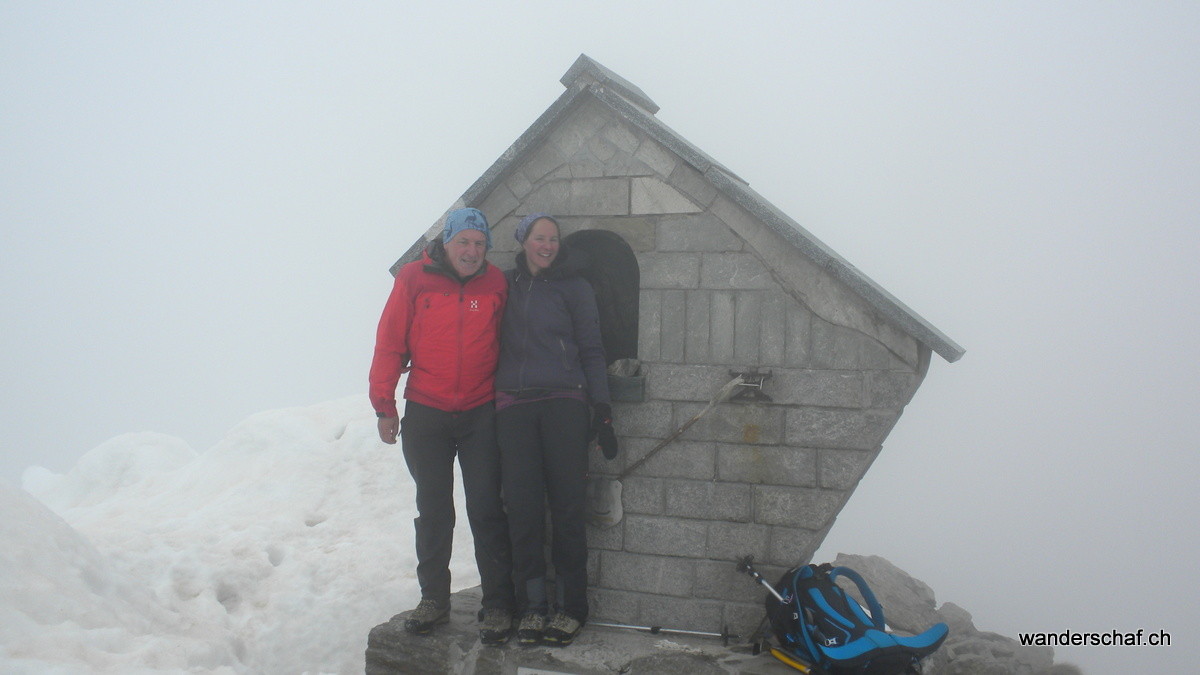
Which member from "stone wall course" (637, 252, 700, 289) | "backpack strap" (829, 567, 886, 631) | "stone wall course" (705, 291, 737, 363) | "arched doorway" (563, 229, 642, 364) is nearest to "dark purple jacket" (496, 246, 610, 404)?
"stone wall course" (637, 252, 700, 289)

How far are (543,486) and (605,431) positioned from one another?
0.49 metres

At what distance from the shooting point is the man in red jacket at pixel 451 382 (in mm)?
4703

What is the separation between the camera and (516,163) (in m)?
5.33

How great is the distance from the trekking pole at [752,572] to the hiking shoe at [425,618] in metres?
1.77

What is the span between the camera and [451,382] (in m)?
4.70

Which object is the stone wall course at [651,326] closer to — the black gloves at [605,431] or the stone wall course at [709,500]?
the black gloves at [605,431]

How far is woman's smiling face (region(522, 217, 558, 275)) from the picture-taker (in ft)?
15.7

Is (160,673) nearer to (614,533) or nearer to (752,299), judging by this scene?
(614,533)

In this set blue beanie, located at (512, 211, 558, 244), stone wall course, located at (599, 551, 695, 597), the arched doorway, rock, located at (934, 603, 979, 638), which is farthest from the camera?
rock, located at (934, 603, 979, 638)

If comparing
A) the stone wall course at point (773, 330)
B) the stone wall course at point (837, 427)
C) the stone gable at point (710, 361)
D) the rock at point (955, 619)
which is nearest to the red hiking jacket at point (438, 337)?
the stone gable at point (710, 361)

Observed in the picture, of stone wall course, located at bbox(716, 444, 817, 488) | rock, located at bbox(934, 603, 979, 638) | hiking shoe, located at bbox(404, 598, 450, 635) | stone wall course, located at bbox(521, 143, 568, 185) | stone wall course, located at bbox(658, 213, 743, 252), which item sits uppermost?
stone wall course, located at bbox(521, 143, 568, 185)

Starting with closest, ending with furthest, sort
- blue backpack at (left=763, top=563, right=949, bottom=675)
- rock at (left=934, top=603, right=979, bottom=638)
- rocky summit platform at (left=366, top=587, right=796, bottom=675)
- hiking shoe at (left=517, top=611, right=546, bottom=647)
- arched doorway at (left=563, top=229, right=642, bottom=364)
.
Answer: blue backpack at (left=763, top=563, right=949, bottom=675) → rocky summit platform at (left=366, top=587, right=796, bottom=675) → hiking shoe at (left=517, top=611, right=546, bottom=647) → arched doorway at (left=563, top=229, right=642, bottom=364) → rock at (left=934, top=603, right=979, bottom=638)

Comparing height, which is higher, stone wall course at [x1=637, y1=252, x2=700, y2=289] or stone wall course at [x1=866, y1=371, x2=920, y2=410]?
stone wall course at [x1=637, y1=252, x2=700, y2=289]

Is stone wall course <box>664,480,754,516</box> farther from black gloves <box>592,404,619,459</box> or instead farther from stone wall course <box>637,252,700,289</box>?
stone wall course <box>637,252,700,289</box>
